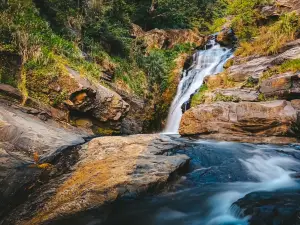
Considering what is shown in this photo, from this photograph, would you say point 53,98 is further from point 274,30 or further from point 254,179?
point 274,30

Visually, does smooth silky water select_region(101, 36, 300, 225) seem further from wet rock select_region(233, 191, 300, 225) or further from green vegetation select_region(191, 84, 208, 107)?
green vegetation select_region(191, 84, 208, 107)

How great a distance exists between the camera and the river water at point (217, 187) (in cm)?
418

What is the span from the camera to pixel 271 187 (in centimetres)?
533

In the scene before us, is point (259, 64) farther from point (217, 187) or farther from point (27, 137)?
point (27, 137)

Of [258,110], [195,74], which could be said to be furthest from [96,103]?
[195,74]

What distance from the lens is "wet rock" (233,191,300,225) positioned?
12.1ft

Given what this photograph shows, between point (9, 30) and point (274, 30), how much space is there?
12431 millimetres

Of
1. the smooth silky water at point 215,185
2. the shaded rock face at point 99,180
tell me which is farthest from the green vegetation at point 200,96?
the shaded rock face at point 99,180

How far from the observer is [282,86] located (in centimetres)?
1055

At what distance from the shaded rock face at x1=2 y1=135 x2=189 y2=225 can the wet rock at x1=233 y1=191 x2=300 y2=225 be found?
1427 mm

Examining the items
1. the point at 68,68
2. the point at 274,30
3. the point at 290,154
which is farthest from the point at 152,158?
the point at 274,30

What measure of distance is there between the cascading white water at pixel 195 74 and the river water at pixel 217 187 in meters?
5.84

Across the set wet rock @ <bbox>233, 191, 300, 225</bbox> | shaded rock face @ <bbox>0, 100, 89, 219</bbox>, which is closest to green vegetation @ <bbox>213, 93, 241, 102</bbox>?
shaded rock face @ <bbox>0, 100, 89, 219</bbox>

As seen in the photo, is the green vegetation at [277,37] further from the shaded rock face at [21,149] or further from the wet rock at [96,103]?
the shaded rock face at [21,149]
